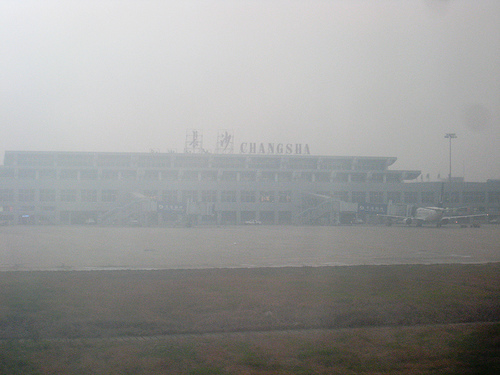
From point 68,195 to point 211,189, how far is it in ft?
88.9

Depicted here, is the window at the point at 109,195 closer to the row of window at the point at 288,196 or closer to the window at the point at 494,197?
the row of window at the point at 288,196

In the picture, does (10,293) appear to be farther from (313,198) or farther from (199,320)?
(313,198)

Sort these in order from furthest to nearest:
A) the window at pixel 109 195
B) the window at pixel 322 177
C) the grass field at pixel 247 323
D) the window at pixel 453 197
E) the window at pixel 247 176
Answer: the window at pixel 247 176
the window at pixel 322 177
the window at pixel 453 197
the window at pixel 109 195
the grass field at pixel 247 323

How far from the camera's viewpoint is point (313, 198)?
319ft

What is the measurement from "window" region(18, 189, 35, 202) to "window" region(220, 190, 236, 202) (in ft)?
116

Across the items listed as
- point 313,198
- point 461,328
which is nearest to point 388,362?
point 461,328

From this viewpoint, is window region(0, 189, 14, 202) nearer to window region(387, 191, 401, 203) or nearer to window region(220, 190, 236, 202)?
window region(220, 190, 236, 202)

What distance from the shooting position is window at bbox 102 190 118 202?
302 ft

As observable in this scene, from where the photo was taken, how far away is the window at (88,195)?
9050cm

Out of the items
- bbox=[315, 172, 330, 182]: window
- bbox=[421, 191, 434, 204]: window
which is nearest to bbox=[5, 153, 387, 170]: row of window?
bbox=[315, 172, 330, 182]: window

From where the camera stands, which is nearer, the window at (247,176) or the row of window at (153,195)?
the row of window at (153,195)

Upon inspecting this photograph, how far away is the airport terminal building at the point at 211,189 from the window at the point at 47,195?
7.0 inches

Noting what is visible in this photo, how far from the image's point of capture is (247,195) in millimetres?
101500

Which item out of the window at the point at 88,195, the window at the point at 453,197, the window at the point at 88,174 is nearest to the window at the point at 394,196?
the window at the point at 453,197
